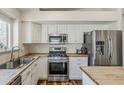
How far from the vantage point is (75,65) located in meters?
5.42

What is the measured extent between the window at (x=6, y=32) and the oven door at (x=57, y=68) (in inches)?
54.5

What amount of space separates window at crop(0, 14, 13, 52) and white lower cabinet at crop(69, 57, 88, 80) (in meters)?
1.85

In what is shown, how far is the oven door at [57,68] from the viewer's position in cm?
536

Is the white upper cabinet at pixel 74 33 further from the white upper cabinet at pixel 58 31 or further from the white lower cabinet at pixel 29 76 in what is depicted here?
the white lower cabinet at pixel 29 76

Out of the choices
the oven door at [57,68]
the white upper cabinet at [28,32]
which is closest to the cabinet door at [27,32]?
the white upper cabinet at [28,32]

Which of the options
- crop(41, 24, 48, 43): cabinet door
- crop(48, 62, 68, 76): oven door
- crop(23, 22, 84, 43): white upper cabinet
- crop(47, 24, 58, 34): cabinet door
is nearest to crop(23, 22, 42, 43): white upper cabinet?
crop(23, 22, 84, 43): white upper cabinet

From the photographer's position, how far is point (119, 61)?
4.86m

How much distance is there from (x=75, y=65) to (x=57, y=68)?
1.78 feet

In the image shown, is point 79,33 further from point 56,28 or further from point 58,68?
point 58,68

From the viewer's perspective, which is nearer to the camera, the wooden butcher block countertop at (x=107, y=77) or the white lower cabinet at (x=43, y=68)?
the wooden butcher block countertop at (x=107, y=77)

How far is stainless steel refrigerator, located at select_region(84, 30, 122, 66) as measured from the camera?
4797 mm

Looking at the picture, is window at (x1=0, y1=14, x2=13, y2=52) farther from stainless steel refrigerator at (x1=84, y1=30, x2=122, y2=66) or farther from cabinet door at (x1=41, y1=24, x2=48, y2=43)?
stainless steel refrigerator at (x1=84, y1=30, x2=122, y2=66)

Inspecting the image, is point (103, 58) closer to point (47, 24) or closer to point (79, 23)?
point (79, 23)

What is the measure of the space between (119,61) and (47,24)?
8.13 feet
